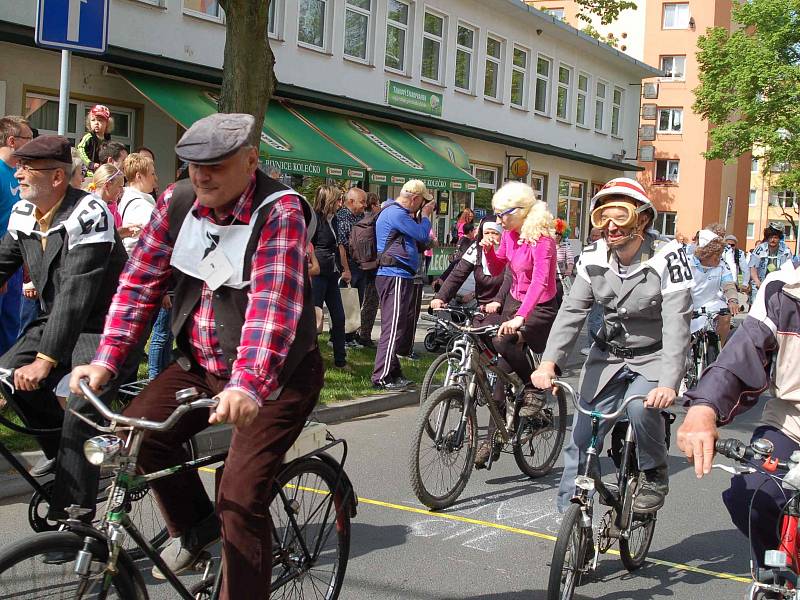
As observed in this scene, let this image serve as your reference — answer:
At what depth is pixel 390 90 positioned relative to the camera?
2430cm

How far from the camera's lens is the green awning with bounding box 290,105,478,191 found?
2178cm

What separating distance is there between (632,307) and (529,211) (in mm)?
2198

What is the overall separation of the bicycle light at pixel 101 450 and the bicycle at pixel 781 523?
1.79 meters

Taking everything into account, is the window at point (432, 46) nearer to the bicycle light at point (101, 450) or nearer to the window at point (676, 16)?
the bicycle light at point (101, 450)

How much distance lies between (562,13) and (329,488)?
5859 centimetres

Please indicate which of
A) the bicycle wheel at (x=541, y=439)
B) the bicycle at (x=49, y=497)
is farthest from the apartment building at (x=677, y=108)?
the bicycle at (x=49, y=497)

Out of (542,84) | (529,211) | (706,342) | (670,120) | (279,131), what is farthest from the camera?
(670,120)

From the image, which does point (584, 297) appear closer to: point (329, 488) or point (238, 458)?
point (329, 488)

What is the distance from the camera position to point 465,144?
2856 cm

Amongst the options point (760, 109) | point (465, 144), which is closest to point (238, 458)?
point (465, 144)

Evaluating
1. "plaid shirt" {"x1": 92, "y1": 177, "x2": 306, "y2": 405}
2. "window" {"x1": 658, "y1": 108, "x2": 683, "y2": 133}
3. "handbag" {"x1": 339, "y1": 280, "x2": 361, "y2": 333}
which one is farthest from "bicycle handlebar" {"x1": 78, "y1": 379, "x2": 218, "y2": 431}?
"window" {"x1": 658, "y1": 108, "x2": 683, "y2": 133}

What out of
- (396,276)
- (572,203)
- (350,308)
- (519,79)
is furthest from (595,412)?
(572,203)

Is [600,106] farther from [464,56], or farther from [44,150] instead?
[44,150]

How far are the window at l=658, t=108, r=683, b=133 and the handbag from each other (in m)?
49.7
